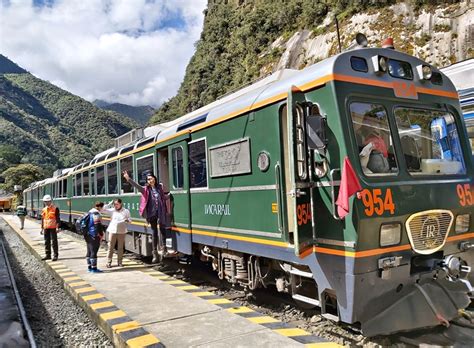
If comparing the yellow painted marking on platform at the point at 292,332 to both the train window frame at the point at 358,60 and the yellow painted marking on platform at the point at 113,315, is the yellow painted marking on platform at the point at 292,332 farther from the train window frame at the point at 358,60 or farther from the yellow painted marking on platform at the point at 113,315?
the train window frame at the point at 358,60

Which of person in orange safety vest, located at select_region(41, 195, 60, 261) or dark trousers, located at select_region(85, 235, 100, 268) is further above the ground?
person in orange safety vest, located at select_region(41, 195, 60, 261)

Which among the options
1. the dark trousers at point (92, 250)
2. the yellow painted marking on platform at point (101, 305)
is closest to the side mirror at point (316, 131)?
the yellow painted marking on platform at point (101, 305)

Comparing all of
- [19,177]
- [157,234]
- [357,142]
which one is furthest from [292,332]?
[19,177]

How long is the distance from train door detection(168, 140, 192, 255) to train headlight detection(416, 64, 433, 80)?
3.95m

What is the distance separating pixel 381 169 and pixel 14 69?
8286 inches

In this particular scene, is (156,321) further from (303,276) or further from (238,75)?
(238,75)

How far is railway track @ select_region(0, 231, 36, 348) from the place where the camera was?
5.39 metres

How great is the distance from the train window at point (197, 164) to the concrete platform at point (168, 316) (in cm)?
180

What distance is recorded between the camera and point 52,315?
22.5 feet

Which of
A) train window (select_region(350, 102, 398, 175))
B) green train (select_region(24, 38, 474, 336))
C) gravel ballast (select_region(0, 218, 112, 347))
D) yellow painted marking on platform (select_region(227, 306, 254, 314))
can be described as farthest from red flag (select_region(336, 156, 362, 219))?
gravel ballast (select_region(0, 218, 112, 347))

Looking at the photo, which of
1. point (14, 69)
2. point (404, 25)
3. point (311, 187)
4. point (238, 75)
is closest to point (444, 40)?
point (404, 25)

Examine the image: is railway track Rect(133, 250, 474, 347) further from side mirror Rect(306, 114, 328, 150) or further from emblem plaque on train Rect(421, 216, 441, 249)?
side mirror Rect(306, 114, 328, 150)

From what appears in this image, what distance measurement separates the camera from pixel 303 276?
494 centimetres

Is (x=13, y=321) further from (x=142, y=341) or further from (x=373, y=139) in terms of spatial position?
(x=373, y=139)
